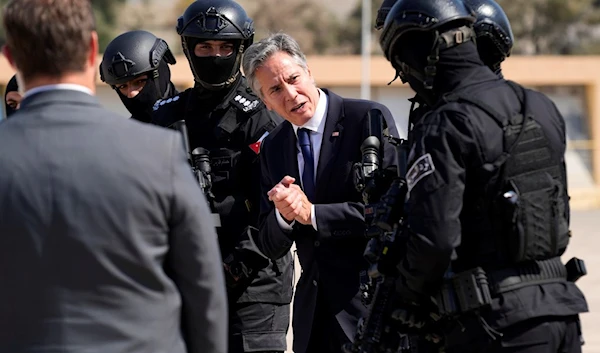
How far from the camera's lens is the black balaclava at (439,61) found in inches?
155

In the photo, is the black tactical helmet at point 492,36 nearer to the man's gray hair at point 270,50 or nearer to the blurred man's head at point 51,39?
the man's gray hair at point 270,50

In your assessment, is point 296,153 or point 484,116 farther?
point 296,153

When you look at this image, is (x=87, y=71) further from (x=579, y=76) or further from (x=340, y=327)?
(x=579, y=76)

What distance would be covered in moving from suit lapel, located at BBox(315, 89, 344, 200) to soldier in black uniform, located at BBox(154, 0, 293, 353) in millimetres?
610

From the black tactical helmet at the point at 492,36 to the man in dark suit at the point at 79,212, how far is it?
1.82 m

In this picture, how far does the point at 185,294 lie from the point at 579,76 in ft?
92.8

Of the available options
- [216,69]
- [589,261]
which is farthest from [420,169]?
[589,261]

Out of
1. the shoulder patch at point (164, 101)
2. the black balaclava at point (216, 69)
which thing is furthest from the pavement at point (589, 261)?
the black balaclava at point (216, 69)

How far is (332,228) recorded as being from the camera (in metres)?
4.95

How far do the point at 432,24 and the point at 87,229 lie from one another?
1600 mm

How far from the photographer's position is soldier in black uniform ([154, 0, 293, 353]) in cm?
564

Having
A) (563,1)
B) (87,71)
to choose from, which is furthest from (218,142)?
(563,1)

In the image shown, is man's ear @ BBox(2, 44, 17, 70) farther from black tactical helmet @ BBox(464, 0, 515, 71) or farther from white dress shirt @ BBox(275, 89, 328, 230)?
white dress shirt @ BBox(275, 89, 328, 230)

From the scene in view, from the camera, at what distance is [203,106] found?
5.90 m
